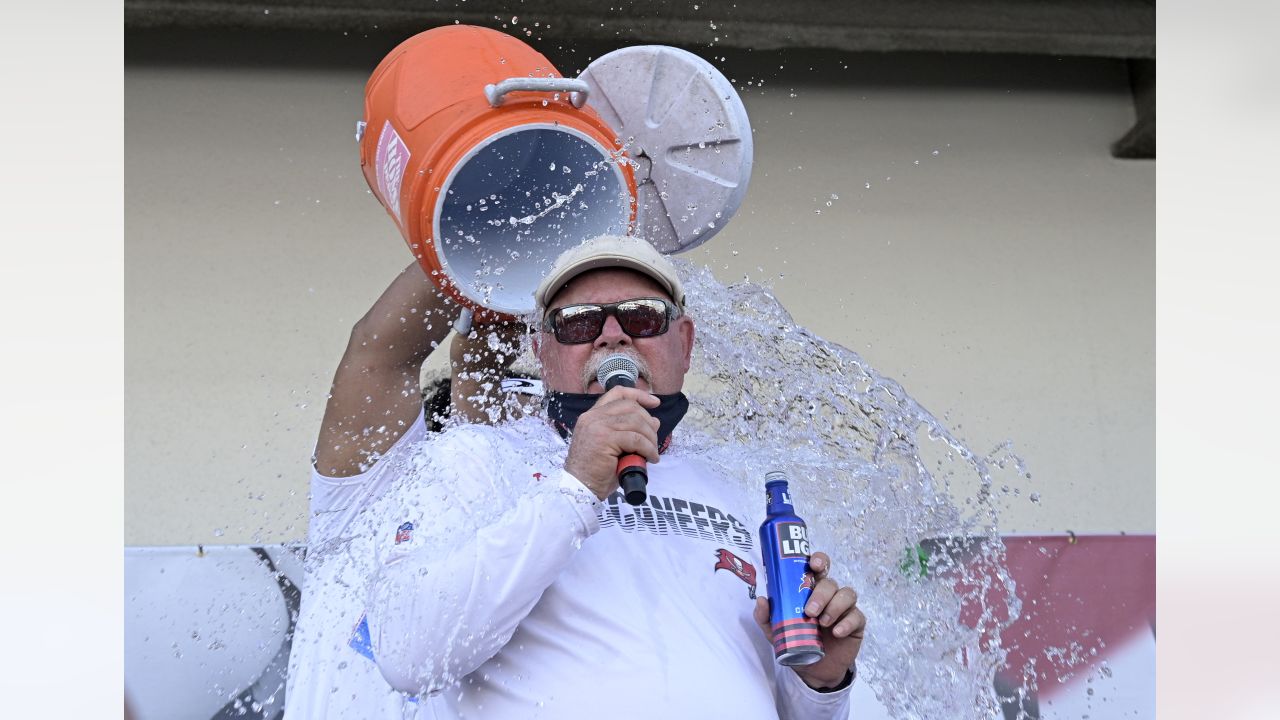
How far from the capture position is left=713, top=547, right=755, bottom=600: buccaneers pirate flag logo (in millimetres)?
2016

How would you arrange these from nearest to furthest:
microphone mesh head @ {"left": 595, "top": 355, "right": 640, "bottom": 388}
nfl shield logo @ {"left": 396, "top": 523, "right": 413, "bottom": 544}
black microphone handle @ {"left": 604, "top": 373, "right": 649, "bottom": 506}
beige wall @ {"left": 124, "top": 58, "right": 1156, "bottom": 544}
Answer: black microphone handle @ {"left": 604, "top": 373, "right": 649, "bottom": 506} < nfl shield logo @ {"left": 396, "top": 523, "right": 413, "bottom": 544} < microphone mesh head @ {"left": 595, "top": 355, "right": 640, "bottom": 388} < beige wall @ {"left": 124, "top": 58, "right": 1156, "bottom": 544}

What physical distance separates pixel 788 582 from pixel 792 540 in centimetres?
6

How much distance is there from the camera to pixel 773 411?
2555 mm

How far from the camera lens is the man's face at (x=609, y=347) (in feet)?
6.68

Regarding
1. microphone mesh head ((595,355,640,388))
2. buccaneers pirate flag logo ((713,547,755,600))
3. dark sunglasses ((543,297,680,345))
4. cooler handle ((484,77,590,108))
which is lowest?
buccaneers pirate flag logo ((713,547,755,600))

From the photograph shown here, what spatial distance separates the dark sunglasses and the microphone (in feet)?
0.21

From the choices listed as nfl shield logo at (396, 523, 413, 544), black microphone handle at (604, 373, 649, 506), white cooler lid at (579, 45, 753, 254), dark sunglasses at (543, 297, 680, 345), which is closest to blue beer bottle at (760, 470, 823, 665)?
black microphone handle at (604, 373, 649, 506)

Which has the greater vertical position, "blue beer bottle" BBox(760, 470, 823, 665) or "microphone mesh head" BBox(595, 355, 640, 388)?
"microphone mesh head" BBox(595, 355, 640, 388)

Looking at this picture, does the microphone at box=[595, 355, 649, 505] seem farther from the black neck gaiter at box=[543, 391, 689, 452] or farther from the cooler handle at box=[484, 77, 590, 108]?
the cooler handle at box=[484, 77, 590, 108]

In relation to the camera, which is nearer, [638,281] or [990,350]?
[638,281]

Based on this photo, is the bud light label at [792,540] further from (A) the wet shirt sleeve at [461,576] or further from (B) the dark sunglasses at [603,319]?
(B) the dark sunglasses at [603,319]
